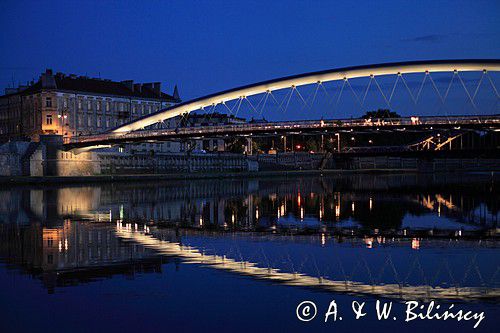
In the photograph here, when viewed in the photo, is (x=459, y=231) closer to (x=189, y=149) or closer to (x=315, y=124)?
(x=315, y=124)

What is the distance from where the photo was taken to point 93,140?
7425 cm

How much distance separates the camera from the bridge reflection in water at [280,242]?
736 inches

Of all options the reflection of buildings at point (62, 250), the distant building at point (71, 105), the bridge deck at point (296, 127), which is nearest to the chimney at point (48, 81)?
the distant building at point (71, 105)

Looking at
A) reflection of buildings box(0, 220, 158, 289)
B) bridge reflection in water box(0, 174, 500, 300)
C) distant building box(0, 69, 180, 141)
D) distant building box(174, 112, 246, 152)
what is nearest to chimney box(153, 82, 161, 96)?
distant building box(0, 69, 180, 141)

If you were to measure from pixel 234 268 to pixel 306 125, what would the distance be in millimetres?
40560

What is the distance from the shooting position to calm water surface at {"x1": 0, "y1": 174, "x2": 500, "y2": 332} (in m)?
14.8

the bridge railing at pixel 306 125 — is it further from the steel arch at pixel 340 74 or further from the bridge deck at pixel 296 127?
the steel arch at pixel 340 74

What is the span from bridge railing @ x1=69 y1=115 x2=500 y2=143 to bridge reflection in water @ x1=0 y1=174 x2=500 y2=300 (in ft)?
28.4

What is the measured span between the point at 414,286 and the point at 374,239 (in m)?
9.14

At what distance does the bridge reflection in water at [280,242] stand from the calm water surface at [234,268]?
0.18ft

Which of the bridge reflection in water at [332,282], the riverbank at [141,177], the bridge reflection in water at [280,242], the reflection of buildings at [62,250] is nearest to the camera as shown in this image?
the bridge reflection in water at [332,282]

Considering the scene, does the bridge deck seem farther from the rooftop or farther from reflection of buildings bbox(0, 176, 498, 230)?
the rooftop

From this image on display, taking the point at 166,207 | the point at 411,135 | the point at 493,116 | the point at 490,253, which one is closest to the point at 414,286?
the point at 490,253

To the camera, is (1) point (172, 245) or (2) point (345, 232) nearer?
(1) point (172, 245)
